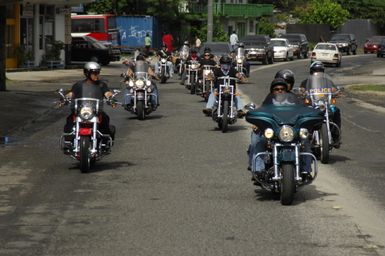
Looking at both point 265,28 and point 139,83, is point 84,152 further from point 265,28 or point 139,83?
point 265,28

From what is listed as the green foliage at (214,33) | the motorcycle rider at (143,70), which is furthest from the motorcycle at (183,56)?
the green foliage at (214,33)

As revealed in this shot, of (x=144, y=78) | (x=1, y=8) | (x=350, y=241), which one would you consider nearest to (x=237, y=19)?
(x=1, y=8)

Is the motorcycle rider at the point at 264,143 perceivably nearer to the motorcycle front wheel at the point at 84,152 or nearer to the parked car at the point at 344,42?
the motorcycle front wheel at the point at 84,152

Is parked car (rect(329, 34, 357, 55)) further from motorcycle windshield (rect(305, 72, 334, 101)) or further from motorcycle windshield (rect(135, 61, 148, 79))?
motorcycle windshield (rect(305, 72, 334, 101))

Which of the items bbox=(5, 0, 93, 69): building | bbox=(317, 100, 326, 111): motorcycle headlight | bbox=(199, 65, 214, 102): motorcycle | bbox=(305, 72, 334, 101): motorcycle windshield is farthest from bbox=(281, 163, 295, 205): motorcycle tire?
bbox=(5, 0, 93, 69): building

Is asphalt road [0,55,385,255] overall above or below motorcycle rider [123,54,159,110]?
below

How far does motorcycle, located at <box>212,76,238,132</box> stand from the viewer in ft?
61.8

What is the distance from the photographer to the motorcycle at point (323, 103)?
47.4 feet

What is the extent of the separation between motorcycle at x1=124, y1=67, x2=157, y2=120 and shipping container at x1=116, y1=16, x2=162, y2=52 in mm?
46914

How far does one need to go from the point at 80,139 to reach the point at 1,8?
18332 mm

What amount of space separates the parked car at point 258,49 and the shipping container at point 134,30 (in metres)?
14.0

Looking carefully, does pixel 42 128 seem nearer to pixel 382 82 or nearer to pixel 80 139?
pixel 80 139

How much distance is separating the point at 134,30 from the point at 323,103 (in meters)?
55.2

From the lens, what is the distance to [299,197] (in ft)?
37.4
